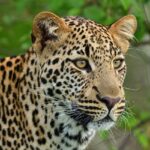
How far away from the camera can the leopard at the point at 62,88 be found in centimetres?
1053

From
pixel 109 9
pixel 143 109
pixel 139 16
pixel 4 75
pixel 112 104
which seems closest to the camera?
pixel 112 104

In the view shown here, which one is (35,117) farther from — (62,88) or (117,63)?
(117,63)

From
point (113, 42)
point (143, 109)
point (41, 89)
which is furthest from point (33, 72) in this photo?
point (143, 109)

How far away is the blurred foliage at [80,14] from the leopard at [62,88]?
4.46 ft

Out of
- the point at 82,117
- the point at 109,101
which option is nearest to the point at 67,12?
the point at 82,117

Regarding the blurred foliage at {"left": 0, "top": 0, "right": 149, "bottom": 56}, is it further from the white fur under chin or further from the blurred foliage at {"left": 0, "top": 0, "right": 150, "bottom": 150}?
the white fur under chin

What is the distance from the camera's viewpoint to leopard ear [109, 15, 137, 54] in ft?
36.3

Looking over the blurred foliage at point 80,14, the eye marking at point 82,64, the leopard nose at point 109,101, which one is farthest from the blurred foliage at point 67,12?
the leopard nose at point 109,101

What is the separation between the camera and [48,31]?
10750 mm

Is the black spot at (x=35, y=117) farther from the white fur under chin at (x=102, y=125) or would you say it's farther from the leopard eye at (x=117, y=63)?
the leopard eye at (x=117, y=63)

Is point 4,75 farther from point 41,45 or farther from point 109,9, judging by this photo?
point 109,9

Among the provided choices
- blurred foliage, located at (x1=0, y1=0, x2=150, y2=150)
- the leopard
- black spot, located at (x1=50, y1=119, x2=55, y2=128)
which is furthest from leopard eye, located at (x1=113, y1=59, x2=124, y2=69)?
blurred foliage, located at (x1=0, y1=0, x2=150, y2=150)

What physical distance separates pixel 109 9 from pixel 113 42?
392 cm

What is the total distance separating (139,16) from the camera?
45.2ft
